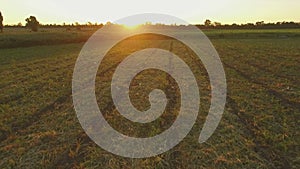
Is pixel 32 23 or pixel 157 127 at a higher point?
pixel 32 23

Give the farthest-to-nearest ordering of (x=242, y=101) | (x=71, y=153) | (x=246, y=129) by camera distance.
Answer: (x=242, y=101)
(x=246, y=129)
(x=71, y=153)

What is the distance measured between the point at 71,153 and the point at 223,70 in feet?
42.4

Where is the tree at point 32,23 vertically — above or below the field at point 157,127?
above

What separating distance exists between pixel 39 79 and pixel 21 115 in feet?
19.7

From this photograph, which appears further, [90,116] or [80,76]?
[80,76]

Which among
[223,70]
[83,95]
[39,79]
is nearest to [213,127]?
[83,95]

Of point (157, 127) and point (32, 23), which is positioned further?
point (32, 23)

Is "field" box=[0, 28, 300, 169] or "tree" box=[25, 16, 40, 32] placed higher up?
"tree" box=[25, 16, 40, 32]

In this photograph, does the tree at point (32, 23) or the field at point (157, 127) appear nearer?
the field at point (157, 127)

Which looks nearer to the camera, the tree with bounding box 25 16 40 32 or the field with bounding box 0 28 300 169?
the field with bounding box 0 28 300 169

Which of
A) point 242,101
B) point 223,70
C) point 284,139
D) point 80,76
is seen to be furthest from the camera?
point 223,70

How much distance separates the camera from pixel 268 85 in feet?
38.5

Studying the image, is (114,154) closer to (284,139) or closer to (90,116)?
(90,116)

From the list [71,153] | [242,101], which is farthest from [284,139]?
[71,153]
